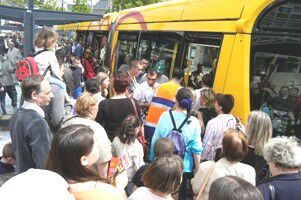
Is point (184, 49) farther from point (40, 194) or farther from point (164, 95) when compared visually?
point (40, 194)

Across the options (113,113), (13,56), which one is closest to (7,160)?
(113,113)

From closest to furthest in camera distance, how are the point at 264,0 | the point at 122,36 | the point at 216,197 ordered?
the point at 216,197 → the point at 264,0 → the point at 122,36

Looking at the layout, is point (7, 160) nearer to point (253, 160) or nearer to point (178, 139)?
point (178, 139)

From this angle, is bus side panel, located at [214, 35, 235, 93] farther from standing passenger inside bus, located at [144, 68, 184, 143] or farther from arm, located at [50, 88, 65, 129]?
arm, located at [50, 88, 65, 129]

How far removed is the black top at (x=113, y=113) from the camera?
14.6 ft

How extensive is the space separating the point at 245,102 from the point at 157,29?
3.65 m

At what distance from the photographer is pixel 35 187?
1495 mm

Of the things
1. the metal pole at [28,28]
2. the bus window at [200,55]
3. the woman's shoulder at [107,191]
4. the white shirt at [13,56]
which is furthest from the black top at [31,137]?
the white shirt at [13,56]

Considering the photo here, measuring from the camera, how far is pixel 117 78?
461cm

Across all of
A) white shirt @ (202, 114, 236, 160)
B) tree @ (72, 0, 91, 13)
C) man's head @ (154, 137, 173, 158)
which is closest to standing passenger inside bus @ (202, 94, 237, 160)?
white shirt @ (202, 114, 236, 160)

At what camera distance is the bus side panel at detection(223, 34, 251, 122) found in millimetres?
4578

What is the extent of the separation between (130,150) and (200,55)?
8.05ft

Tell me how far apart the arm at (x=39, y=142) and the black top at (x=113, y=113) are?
4.59 feet

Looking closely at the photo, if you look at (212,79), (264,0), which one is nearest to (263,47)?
(264,0)
